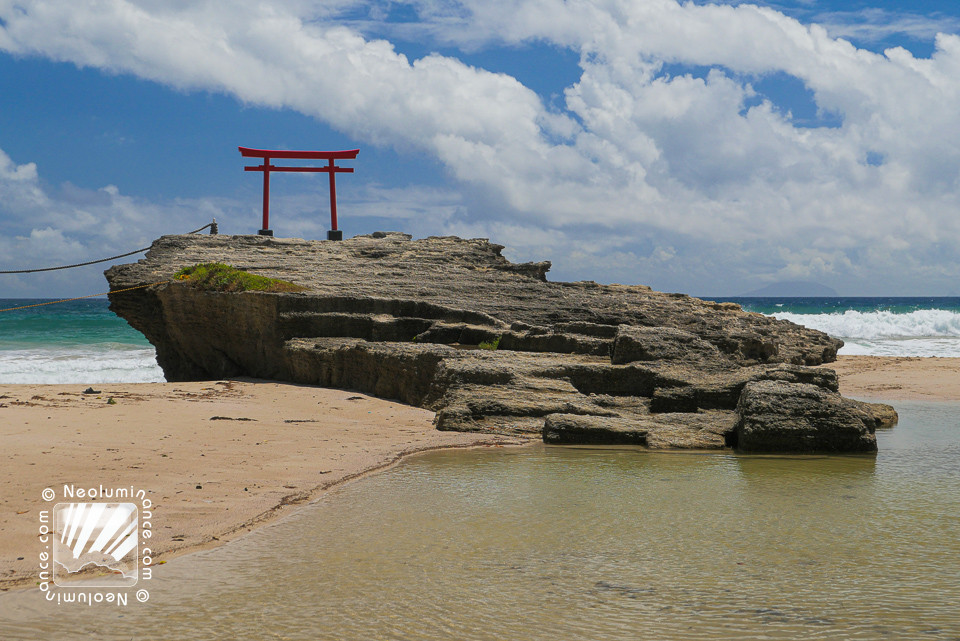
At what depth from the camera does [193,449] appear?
6.61 meters

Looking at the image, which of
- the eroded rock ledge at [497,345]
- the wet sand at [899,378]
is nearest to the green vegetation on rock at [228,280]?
the eroded rock ledge at [497,345]

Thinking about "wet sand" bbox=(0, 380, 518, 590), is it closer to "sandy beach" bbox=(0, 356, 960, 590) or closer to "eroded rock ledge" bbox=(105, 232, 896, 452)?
"sandy beach" bbox=(0, 356, 960, 590)

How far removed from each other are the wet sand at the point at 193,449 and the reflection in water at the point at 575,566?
15.2 inches

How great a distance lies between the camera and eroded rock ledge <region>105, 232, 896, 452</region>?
25.4 ft

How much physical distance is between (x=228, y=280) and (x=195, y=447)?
6.95 m

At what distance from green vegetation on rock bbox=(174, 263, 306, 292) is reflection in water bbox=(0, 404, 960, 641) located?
769cm

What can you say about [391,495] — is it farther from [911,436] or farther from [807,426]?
[911,436]

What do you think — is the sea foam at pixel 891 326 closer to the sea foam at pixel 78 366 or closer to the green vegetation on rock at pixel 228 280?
the green vegetation on rock at pixel 228 280

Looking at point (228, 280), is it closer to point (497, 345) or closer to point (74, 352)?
point (497, 345)

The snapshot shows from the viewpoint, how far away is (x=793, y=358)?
15.2m

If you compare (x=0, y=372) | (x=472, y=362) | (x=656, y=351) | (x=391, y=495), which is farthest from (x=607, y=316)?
(x=0, y=372)

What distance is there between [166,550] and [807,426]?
582cm

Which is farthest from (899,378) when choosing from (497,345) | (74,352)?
(74,352)

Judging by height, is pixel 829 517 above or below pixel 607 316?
below
